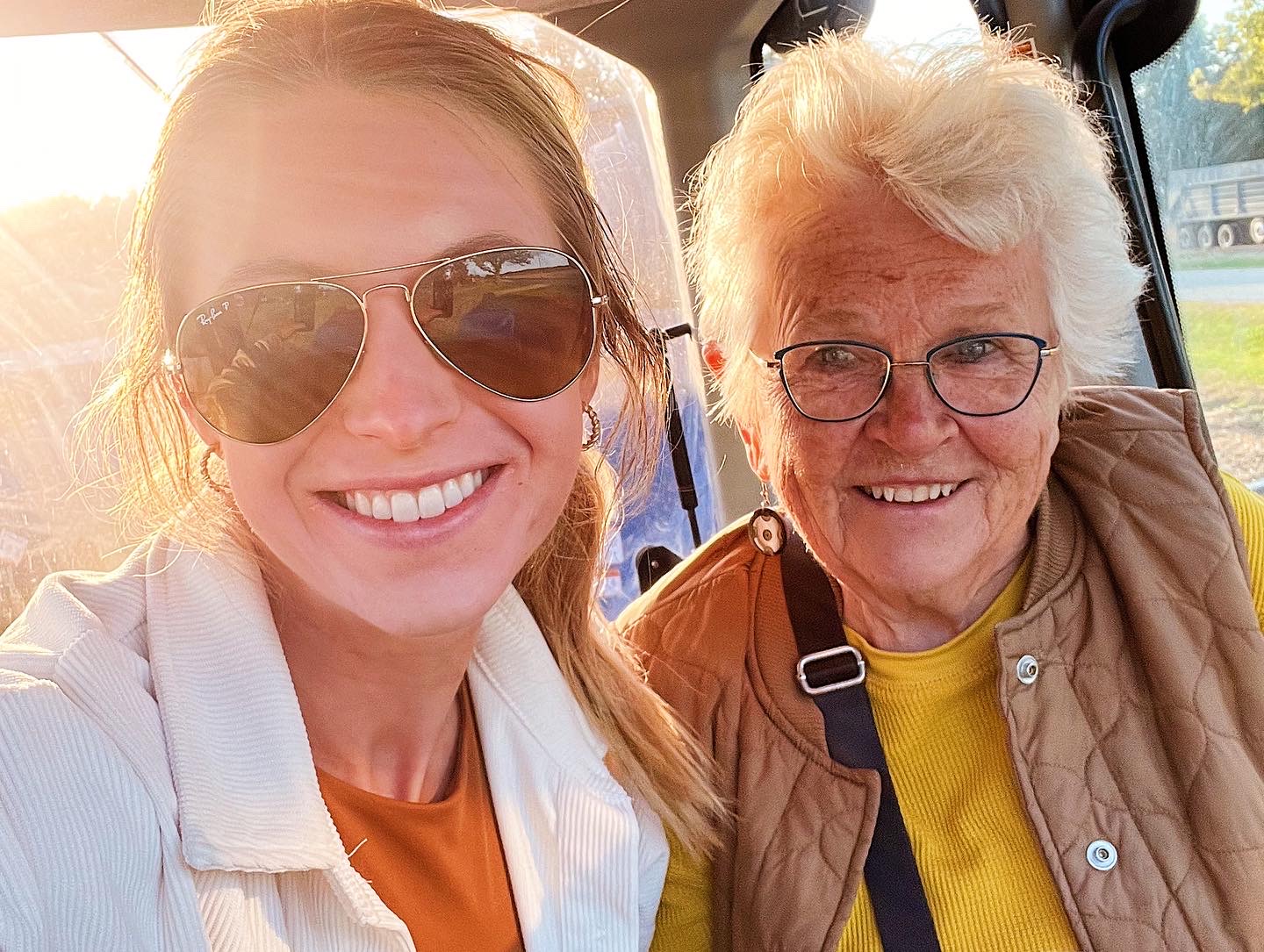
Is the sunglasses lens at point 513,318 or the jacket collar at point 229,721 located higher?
the sunglasses lens at point 513,318

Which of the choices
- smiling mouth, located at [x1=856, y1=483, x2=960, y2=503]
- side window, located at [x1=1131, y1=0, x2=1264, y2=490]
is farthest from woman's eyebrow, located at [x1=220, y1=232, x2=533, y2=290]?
side window, located at [x1=1131, y1=0, x2=1264, y2=490]

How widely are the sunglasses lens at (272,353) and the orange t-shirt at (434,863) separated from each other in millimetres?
549

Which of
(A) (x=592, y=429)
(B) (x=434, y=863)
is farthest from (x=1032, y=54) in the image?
(B) (x=434, y=863)

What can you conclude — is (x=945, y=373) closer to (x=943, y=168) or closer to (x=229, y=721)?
(x=943, y=168)

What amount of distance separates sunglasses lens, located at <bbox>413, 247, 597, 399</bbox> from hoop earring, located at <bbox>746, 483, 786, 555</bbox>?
782 mm

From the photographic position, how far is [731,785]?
200 cm

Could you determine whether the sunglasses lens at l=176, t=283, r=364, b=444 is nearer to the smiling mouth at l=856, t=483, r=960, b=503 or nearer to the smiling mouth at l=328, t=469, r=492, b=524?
the smiling mouth at l=328, t=469, r=492, b=524

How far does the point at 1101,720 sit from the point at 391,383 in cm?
130

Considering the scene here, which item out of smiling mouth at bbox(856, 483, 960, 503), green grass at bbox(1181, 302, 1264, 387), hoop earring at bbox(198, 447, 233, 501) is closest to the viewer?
hoop earring at bbox(198, 447, 233, 501)

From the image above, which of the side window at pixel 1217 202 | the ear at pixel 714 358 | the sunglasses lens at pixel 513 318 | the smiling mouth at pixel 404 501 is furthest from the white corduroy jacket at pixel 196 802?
the side window at pixel 1217 202

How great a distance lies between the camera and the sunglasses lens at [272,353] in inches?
52.6

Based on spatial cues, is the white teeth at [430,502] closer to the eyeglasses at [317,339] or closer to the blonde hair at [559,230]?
the eyeglasses at [317,339]

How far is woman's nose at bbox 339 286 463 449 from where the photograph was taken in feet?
4.45

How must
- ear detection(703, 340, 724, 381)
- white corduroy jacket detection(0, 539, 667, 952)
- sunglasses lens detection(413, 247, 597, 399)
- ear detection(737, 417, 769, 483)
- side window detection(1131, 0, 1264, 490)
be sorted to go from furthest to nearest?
side window detection(1131, 0, 1264, 490) < ear detection(703, 340, 724, 381) < ear detection(737, 417, 769, 483) < sunglasses lens detection(413, 247, 597, 399) < white corduroy jacket detection(0, 539, 667, 952)
